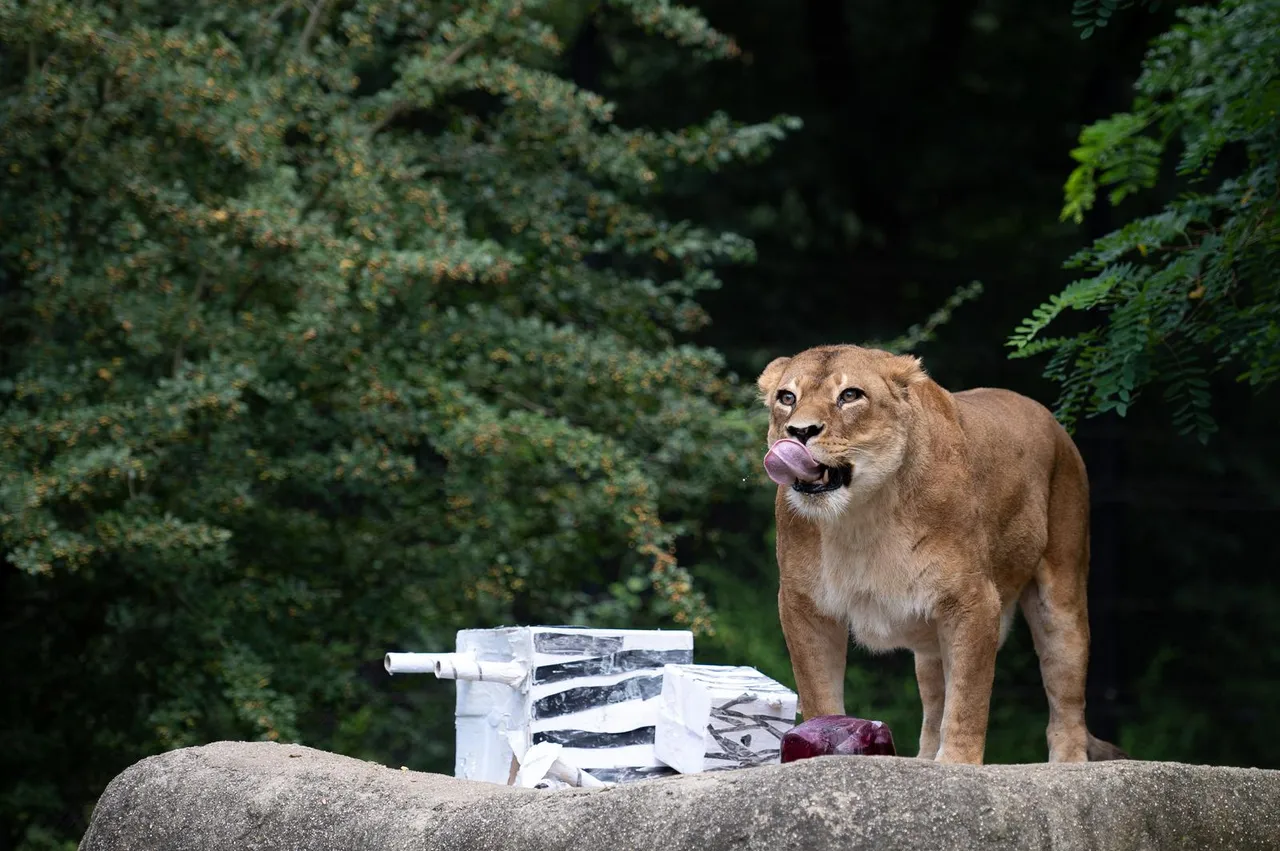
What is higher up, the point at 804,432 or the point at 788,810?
the point at 804,432

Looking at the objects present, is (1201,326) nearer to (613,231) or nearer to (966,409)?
(966,409)

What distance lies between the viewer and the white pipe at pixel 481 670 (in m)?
4.34

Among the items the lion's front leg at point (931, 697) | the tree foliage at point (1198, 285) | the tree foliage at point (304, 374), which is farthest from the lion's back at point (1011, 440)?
the tree foliage at point (304, 374)

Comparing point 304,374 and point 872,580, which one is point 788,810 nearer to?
point 872,580

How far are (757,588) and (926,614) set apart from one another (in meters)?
6.60

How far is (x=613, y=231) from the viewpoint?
28.5ft

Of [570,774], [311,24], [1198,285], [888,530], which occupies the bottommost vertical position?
[570,774]

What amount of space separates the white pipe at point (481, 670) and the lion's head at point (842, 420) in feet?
2.92

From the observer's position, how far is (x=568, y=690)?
168 inches

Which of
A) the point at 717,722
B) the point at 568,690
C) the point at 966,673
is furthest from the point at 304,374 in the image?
the point at 966,673

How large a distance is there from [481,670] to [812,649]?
0.88 m

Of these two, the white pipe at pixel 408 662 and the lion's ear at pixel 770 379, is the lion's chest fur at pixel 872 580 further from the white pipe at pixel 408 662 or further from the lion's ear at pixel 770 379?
the white pipe at pixel 408 662

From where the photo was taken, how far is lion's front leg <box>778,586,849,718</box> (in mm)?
4203

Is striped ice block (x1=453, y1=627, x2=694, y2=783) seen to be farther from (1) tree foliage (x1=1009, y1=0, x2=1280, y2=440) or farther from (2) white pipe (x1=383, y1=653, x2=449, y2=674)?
(1) tree foliage (x1=1009, y1=0, x2=1280, y2=440)
